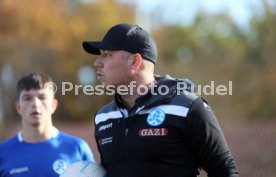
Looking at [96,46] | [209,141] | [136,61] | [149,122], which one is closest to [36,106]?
[96,46]

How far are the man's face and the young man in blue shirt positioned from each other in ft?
5.53

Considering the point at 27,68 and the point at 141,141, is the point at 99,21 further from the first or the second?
the point at 141,141

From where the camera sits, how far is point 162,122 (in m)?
4.56

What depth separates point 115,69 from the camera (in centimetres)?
473

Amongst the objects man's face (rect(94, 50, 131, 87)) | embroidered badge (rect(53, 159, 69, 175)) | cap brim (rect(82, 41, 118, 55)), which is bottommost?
embroidered badge (rect(53, 159, 69, 175))

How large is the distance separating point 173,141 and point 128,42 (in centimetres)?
80

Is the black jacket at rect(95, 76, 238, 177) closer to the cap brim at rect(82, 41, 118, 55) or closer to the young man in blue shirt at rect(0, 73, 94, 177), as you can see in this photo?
the cap brim at rect(82, 41, 118, 55)

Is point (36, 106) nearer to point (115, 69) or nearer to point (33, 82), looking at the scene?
point (33, 82)

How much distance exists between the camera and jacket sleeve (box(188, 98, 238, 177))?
177 inches

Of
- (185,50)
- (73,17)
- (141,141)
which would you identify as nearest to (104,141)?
(141,141)

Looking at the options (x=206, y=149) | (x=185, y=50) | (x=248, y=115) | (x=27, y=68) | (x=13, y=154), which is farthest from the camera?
(x=185, y=50)

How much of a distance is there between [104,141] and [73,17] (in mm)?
34600

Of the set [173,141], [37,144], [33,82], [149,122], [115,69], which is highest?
[115,69]

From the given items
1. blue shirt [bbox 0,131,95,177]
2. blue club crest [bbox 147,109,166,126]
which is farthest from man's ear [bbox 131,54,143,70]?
blue shirt [bbox 0,131,95,177]
